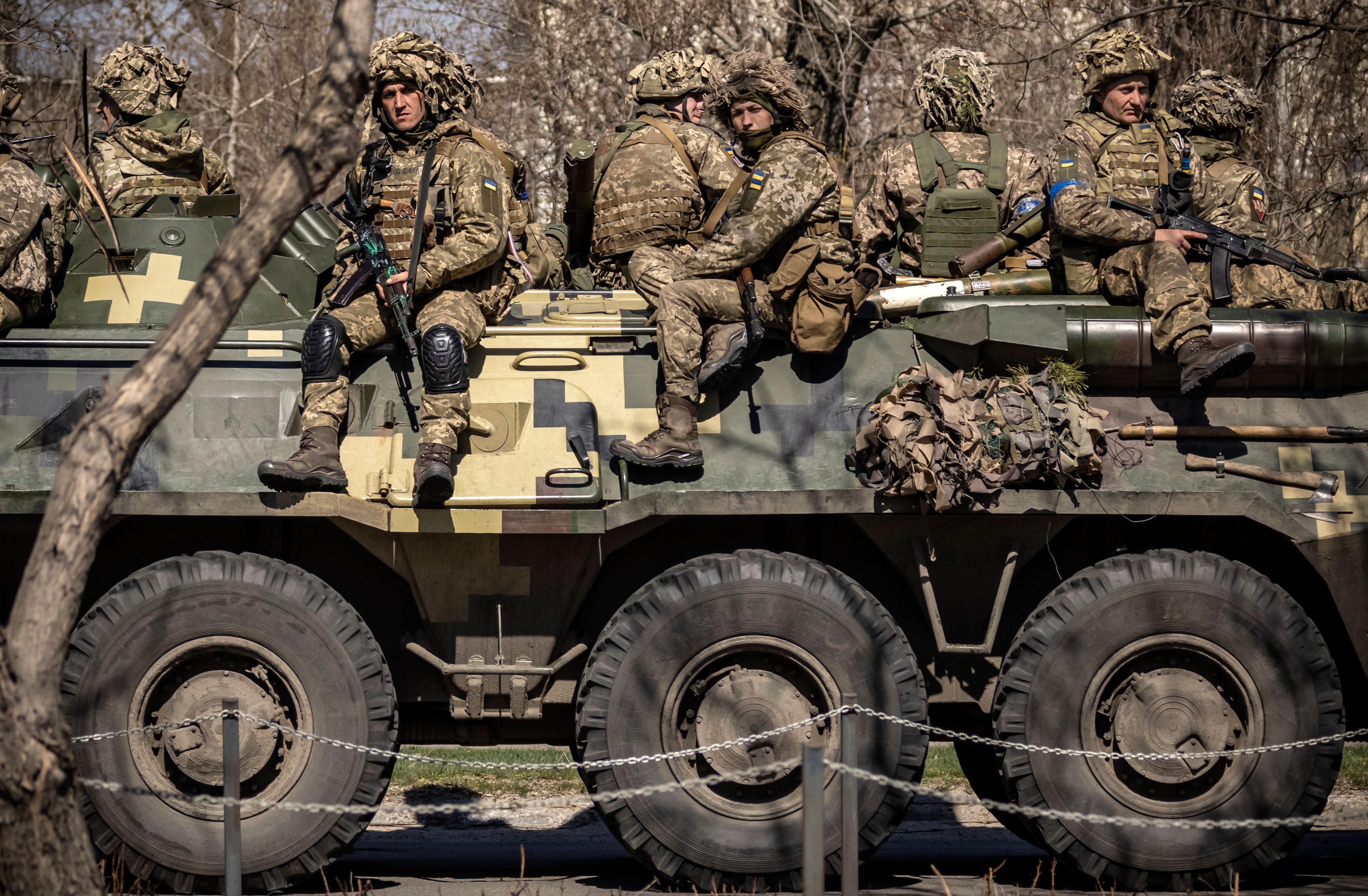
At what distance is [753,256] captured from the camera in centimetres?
686

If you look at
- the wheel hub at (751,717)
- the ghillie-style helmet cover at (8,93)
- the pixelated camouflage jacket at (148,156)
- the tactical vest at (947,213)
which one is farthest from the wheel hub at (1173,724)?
the ghillie-style helmet cover at (8,93)

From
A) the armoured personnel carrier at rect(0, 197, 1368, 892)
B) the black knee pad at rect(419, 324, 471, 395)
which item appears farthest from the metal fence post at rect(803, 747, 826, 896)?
the black knee pad at rect(419, 324, 471, 395)

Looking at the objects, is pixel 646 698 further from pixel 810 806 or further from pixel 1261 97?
pixel 1261 97

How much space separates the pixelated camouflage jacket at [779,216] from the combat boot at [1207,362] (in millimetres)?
1458

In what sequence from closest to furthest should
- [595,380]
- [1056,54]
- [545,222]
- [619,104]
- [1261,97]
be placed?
[595,380] → [1261,97] → [1056,54] → [619,104] → [545,222]

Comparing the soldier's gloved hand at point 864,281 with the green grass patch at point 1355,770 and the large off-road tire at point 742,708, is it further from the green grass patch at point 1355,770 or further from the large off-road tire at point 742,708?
the green grass patch at point 1355,770

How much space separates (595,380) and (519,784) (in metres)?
3.84

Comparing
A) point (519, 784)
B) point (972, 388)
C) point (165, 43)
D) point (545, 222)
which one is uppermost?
point (165, 43)

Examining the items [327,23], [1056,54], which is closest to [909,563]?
[1056,54]

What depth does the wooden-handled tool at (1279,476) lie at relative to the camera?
6.59 m

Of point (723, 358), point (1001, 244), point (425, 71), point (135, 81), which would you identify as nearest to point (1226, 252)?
point (1001, 244)

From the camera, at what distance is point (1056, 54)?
44.1 feet

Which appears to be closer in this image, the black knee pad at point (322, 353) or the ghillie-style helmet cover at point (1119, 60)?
the black knee pad at point (322, 353)

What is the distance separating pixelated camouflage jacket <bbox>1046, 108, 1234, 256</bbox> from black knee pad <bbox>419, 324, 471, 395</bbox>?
284 centimetres
